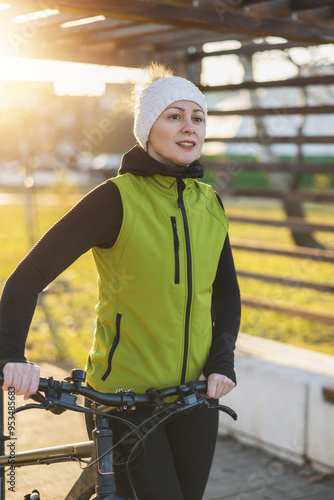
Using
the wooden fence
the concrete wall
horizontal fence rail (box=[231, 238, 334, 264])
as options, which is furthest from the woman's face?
horizontal fence rail (box=[231, 238, 334, 264])

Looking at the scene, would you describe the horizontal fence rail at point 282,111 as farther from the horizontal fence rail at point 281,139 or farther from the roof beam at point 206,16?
the roof beam at point 206,16

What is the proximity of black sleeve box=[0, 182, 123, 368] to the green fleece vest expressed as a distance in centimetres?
4

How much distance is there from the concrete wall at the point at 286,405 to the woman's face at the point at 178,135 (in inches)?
106

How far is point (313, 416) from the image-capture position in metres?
4.67

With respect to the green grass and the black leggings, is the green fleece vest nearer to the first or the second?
the black leggings

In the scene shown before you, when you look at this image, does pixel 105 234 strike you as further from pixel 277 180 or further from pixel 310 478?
pixel 277 180

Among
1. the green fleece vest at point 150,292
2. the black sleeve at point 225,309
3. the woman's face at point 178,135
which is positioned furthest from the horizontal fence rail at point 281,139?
the green fleece vest at point 150,292

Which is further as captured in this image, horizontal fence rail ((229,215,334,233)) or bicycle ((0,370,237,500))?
horizontal fence rail ((229,215,334,233))

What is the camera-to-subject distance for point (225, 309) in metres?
2.57

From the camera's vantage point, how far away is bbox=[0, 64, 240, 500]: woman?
220 centimetres

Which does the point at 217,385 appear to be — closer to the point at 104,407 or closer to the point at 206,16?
the point at 104,407

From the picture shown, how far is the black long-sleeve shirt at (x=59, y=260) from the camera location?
2.04 meters

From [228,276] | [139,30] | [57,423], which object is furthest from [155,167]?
[139,30]

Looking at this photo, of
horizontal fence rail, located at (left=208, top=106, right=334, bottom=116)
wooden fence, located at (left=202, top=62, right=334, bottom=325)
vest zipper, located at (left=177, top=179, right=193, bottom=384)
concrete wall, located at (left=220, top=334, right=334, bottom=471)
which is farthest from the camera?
wooden fence, located at (left=202, top=62, right=334, bottom=325)
